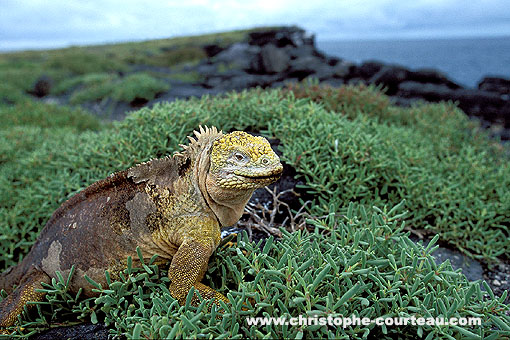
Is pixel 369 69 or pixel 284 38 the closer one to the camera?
pixel 369 69

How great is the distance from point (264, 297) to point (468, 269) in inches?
117

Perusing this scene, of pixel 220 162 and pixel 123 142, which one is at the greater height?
pixel 220 162

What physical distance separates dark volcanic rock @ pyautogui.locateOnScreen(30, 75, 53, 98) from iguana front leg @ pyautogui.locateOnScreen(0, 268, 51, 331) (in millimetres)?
21324

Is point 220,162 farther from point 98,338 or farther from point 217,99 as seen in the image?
point 217,99

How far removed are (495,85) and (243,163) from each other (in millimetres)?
17933

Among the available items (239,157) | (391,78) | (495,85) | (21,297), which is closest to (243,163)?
(239,157)

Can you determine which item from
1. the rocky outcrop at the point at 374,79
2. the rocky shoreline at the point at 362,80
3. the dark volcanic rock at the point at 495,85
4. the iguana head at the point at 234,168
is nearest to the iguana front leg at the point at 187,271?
the iguana head at the point at 234,168

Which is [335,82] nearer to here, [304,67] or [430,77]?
[304,67]

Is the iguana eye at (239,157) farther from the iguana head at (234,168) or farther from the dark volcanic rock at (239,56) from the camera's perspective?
the dark volcanic rock at (239,56)

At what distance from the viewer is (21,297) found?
299 cm

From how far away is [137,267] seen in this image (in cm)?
278

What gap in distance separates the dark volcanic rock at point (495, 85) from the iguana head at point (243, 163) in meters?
17.0

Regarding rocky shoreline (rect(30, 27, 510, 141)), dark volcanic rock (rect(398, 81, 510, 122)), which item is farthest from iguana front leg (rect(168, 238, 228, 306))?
dark volcanic rock (rect(398, 81, 510, 122))

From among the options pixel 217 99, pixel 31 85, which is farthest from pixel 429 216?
pixel 31 85
